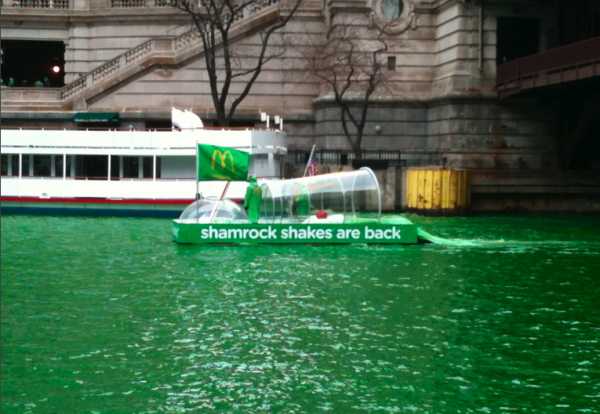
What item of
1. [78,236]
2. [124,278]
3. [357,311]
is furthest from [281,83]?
[357,311]

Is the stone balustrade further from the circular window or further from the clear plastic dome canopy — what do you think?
the clear plastic dome canopy

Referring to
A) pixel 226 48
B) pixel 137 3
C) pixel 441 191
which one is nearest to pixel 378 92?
pixel 226 48

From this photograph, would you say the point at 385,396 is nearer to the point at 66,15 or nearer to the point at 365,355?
the point at 365,355

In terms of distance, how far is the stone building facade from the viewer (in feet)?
137

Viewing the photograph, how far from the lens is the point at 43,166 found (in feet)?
123

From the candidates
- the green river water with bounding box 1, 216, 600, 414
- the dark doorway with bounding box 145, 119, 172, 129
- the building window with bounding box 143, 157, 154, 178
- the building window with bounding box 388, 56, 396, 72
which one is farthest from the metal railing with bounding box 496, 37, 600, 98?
the dark doorway with bounding box 145, 119, 172, 129

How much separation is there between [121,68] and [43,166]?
9542 mm

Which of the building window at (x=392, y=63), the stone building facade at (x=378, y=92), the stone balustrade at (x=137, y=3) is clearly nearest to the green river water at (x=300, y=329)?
the stone building facade at (x=378, y=92)

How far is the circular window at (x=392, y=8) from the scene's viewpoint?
145ft

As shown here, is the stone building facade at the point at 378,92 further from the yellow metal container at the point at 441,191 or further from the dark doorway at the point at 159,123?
the yellow metal container at the point at 441,191

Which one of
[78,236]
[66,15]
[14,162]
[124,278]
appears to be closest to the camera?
[124,278]

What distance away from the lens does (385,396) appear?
1098 centimetres

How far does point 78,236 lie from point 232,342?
51.1 feet

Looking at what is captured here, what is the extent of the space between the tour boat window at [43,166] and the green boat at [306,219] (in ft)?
41.0
